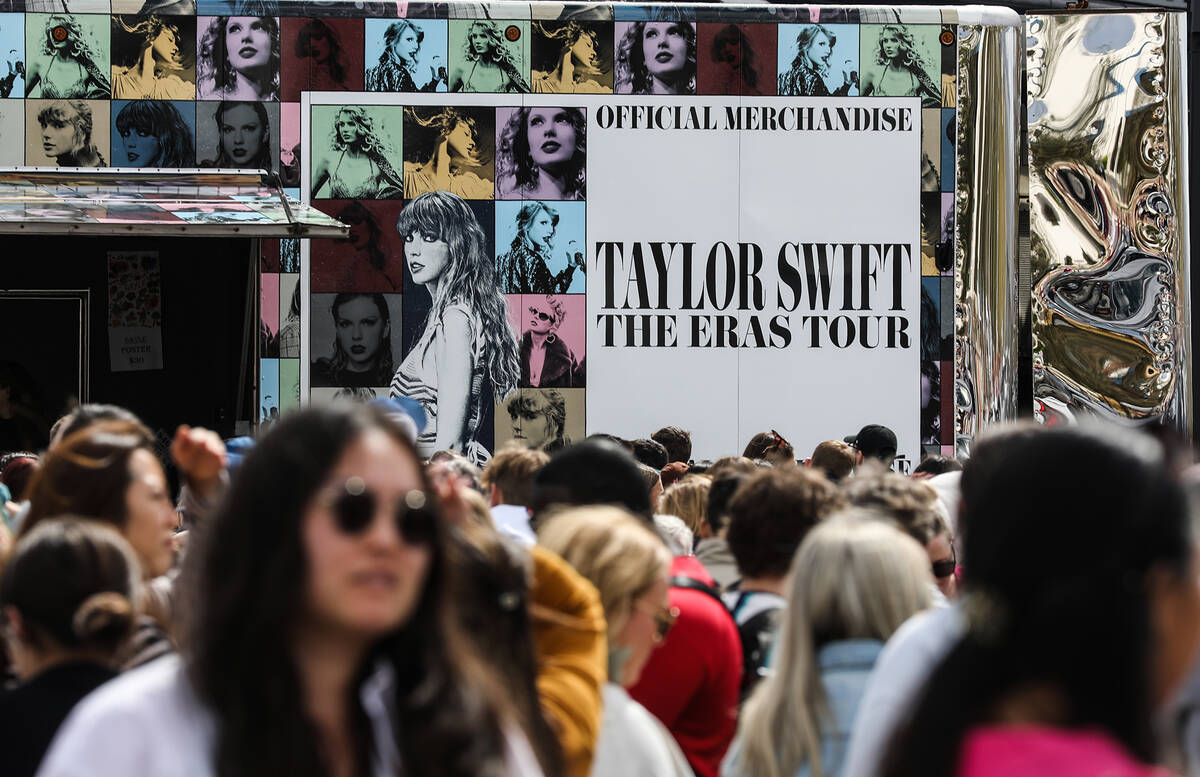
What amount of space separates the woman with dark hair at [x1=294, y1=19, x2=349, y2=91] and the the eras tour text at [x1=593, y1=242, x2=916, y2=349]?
1638 mm

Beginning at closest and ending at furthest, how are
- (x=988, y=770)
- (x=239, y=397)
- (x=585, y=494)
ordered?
(x=988, y=770), (x=585, y=494), (x=239, y=397)

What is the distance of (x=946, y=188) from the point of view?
7.99 metres

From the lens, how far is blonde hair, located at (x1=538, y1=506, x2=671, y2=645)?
2674 mm

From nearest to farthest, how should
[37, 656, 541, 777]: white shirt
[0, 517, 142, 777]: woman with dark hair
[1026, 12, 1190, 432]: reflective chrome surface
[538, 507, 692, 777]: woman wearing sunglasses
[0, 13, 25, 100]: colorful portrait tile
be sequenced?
[37, 656, 541, 777]: white shirt → [0, 517, 142, 777]: woman with dark hair → [538, 507, 692, 777]: woman wearing sunglasses → [0, 13, 25, 100]: colorful portrait tile → [1026, 12, 1190, 432]: reflective chrome surface

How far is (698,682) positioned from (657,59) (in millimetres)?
5281

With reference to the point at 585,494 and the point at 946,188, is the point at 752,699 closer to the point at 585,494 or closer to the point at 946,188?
the point at 585,494

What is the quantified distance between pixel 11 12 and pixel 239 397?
233 centimetres

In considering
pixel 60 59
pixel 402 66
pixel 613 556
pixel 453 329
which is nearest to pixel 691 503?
pixel 613 556

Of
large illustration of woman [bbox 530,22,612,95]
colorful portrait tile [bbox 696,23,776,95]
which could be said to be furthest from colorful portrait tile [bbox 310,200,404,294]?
colorful portrait tile [bbox 696,23,776,95]

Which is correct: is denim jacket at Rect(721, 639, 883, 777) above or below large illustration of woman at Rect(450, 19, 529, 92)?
below

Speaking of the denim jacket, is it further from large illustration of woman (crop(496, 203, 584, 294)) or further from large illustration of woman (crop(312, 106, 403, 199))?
large illustration of woman (crop(312, 106, 403, 199))

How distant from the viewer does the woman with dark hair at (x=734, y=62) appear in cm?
785

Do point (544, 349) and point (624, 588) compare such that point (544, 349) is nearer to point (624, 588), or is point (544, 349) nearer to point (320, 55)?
point (320, 55)

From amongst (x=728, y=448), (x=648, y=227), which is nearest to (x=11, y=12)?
(x=648, y=227)
